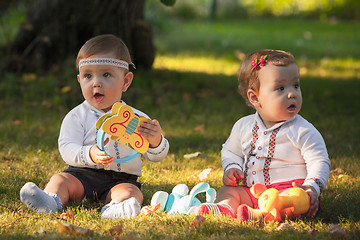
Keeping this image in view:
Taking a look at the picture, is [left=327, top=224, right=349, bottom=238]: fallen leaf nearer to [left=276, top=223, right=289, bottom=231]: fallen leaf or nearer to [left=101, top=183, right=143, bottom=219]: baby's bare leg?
[left=276, top=223, right=289, bottom=231]: fallen leaf

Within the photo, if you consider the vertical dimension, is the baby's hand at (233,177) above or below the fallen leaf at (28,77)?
above

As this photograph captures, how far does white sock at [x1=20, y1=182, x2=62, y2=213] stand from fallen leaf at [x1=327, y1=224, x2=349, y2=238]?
1.46 metres

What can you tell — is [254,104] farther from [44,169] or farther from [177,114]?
[177,114]

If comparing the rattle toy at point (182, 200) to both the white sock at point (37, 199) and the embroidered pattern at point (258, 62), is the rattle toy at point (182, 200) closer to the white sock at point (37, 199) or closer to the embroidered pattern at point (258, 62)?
the white sock at point (37, 199)

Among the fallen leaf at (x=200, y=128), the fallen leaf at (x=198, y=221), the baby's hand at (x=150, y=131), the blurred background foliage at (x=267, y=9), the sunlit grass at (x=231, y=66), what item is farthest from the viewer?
the blurred background foliage at (x=267, y=9)

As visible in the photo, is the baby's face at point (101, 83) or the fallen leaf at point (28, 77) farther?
the fallen leaf at point (28, 77)

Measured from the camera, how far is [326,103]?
6609mm

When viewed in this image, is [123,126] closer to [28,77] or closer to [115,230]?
[115,230]

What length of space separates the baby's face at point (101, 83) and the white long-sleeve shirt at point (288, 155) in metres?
0.81

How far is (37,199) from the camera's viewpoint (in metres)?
2.74

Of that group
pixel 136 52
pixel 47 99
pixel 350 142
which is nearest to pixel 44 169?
pixel 47 99

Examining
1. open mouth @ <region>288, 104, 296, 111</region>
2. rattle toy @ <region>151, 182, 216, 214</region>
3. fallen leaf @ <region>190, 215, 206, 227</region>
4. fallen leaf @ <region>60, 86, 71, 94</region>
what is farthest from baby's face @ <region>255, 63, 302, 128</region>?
fallen leaf @ <region>60, 86, 71, 94</region>

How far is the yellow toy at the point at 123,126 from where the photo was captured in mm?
2811

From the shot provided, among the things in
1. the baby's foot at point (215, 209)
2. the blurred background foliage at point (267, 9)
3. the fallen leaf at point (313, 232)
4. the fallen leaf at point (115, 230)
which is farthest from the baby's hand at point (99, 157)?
the blurred background foliage at point (267, 9)
